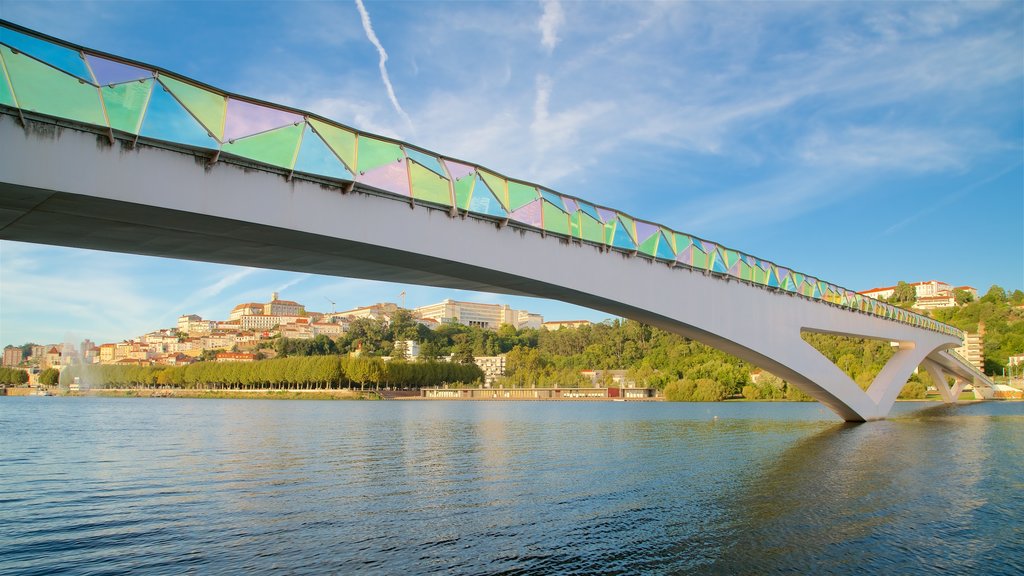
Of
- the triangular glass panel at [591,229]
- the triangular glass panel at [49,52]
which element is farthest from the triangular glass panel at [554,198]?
the triangular glass panel at [49,52]

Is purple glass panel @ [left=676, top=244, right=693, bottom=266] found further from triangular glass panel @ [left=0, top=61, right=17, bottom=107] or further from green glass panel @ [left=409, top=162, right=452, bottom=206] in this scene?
triangular glass panel @ [left=0, top=61, right=17, bottom=107]

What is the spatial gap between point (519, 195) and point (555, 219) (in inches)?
53.2

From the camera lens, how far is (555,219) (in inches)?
684

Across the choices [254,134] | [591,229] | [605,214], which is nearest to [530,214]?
[591,229]

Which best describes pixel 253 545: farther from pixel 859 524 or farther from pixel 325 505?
pixel 859 524

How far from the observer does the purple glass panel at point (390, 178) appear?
1315 centimetres

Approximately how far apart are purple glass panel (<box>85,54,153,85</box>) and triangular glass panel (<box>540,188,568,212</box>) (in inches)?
370

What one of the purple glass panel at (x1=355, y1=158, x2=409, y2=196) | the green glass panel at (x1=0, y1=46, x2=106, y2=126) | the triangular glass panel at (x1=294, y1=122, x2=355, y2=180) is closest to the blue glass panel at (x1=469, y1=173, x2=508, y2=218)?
the purple glass panel at (x1=355, y1=158, x2=409, y2=196)

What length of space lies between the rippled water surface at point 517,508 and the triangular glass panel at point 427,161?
756 cm

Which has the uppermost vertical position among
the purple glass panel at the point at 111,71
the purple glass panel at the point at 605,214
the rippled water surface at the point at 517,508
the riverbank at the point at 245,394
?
the purple glass panel at the point at 111,71

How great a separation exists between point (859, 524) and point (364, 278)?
13.2m

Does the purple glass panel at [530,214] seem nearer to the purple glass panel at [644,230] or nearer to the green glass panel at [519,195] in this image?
the green glass panel at [519,195]

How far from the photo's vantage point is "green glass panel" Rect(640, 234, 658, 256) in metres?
20.6

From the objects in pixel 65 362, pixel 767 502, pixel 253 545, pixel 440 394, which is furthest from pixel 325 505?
pixel 65 362
